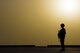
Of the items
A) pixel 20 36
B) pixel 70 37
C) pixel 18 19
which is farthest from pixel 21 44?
pixel 70 37

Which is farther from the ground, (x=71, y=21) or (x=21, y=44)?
(x=71, y=21)

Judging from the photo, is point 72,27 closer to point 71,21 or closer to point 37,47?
point 71,21

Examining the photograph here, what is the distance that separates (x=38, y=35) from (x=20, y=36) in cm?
135

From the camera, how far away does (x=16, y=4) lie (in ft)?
68.2

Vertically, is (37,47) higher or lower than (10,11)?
lower

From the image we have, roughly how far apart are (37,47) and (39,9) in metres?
2.84

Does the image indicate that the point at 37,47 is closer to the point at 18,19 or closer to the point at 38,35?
the point at 38,35

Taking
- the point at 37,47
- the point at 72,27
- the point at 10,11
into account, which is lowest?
the point at 37,47

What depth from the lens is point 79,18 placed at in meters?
20.7

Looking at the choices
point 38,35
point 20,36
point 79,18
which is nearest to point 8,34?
point 20,36

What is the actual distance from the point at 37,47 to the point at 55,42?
140cm

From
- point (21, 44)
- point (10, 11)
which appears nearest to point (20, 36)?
point (21, 44)

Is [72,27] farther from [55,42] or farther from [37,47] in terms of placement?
[37,47]

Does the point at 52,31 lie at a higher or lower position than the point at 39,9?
lower
